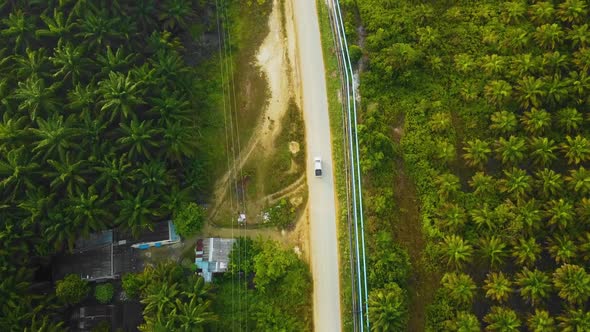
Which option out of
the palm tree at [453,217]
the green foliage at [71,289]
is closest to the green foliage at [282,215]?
the palm tree at [453,217]

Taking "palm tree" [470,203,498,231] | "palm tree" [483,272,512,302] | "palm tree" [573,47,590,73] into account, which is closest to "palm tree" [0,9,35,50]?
"palm tree" [470,203,498,231]

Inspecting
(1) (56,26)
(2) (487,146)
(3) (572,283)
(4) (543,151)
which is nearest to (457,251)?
(3) (572,283)

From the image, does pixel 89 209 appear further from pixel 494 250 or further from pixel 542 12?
pixel 542 12

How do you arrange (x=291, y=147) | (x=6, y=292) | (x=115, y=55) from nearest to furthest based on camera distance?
1. (x=6, y=292)
2. (x=115, y=55)
3. (x=291, y=147)

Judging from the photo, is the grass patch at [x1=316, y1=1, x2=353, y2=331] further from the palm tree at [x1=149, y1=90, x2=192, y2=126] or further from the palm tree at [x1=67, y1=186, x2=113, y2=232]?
the palm tree at [x1=67, y1=186, x2=113, y2=232]

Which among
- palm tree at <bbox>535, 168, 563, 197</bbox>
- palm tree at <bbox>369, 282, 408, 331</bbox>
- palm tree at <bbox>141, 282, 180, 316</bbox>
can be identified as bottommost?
palm tree at <bbox>369, 282, 408, 331</bbox>

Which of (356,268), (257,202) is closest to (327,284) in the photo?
(356,268)

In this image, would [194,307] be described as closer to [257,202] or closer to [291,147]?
[257,202]
